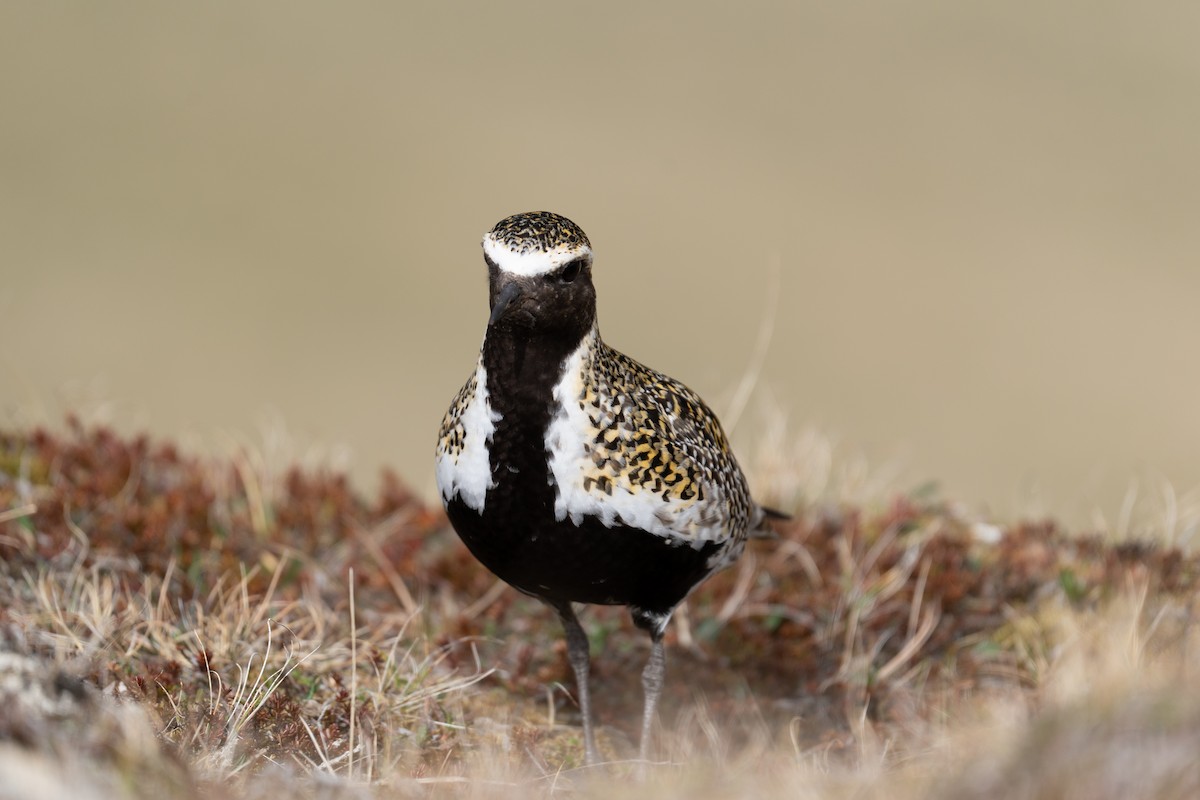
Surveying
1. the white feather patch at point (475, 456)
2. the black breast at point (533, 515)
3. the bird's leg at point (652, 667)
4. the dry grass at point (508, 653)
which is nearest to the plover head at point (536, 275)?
the black breast at point (533, 515)

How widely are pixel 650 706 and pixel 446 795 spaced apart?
1718 mm

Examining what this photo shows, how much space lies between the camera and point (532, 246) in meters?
4.54

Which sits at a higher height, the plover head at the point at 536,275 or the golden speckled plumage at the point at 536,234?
the golden speckled plumage at the point at 536,234

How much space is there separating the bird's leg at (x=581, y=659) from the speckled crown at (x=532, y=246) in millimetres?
1569

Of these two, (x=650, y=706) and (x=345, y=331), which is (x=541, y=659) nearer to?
(x=650, y=706)

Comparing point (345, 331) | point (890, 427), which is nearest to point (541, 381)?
point (890, 427)

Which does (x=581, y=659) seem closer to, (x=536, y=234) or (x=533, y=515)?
(x=533, y=515)

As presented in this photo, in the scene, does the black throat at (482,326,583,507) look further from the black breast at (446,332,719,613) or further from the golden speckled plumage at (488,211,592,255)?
the golden speckled plumage at (488,211,592,255)

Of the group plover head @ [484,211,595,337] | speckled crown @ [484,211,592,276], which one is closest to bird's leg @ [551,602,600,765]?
plover head @ [484,211,595,337]

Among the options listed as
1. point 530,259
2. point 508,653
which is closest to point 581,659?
point 508,653

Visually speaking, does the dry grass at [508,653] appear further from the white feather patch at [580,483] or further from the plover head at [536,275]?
the plover head at [536,275]

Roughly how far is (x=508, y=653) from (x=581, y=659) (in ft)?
2.71

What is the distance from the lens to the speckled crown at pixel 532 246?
14.9ft

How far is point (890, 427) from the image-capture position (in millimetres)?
16062
